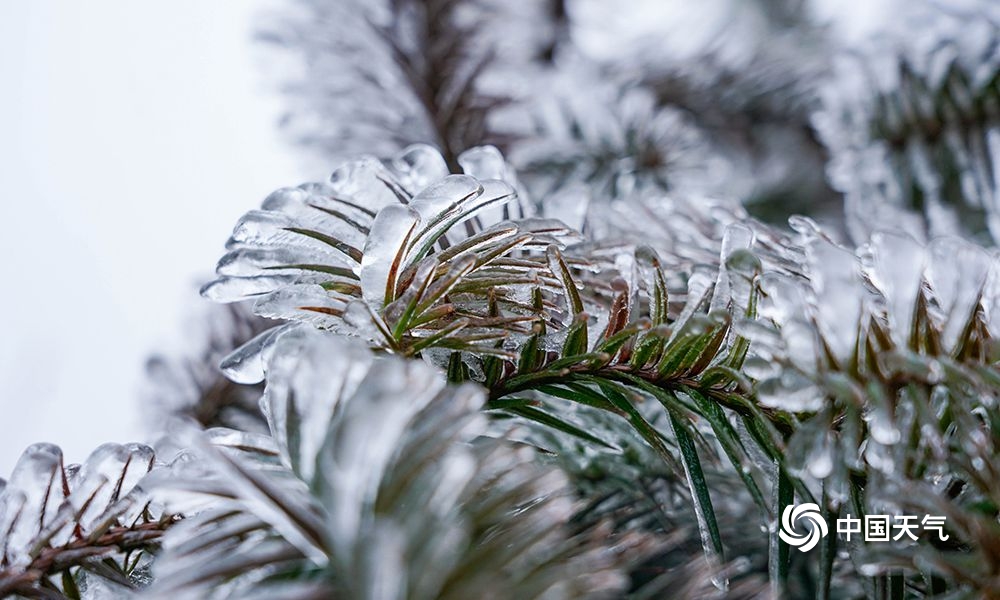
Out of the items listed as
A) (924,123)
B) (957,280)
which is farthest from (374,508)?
(924,123)

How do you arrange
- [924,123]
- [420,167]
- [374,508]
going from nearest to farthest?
[374,508]
[420,167]
[924,123]

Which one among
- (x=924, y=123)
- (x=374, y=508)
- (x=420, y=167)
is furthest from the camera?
(x=924, y=123)

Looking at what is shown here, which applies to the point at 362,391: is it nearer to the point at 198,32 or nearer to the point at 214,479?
the point at 214,479

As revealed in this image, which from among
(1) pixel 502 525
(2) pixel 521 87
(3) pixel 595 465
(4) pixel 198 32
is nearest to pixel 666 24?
(2) pixel 521 87

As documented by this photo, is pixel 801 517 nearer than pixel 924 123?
Yes

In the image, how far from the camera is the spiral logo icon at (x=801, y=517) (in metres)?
0.20

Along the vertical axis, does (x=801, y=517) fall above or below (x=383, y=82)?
below

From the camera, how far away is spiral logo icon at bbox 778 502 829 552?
0.20m

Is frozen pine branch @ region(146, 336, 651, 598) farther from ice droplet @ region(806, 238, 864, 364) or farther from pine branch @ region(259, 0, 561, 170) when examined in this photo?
pine branch @ region(259, 0, 561, 170)

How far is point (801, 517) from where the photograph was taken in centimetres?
21

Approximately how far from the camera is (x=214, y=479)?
16 centimetres

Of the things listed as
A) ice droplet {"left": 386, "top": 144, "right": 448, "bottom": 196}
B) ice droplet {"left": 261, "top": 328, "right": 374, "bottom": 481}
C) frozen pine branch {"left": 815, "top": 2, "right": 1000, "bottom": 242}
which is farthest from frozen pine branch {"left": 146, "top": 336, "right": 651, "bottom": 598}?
frozen pine branch {"left": 815, "top": 2, "right": 1000, "bottom": 242}

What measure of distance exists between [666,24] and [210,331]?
2.09 ft

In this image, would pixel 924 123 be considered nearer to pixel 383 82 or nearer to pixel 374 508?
pixel 383 82
